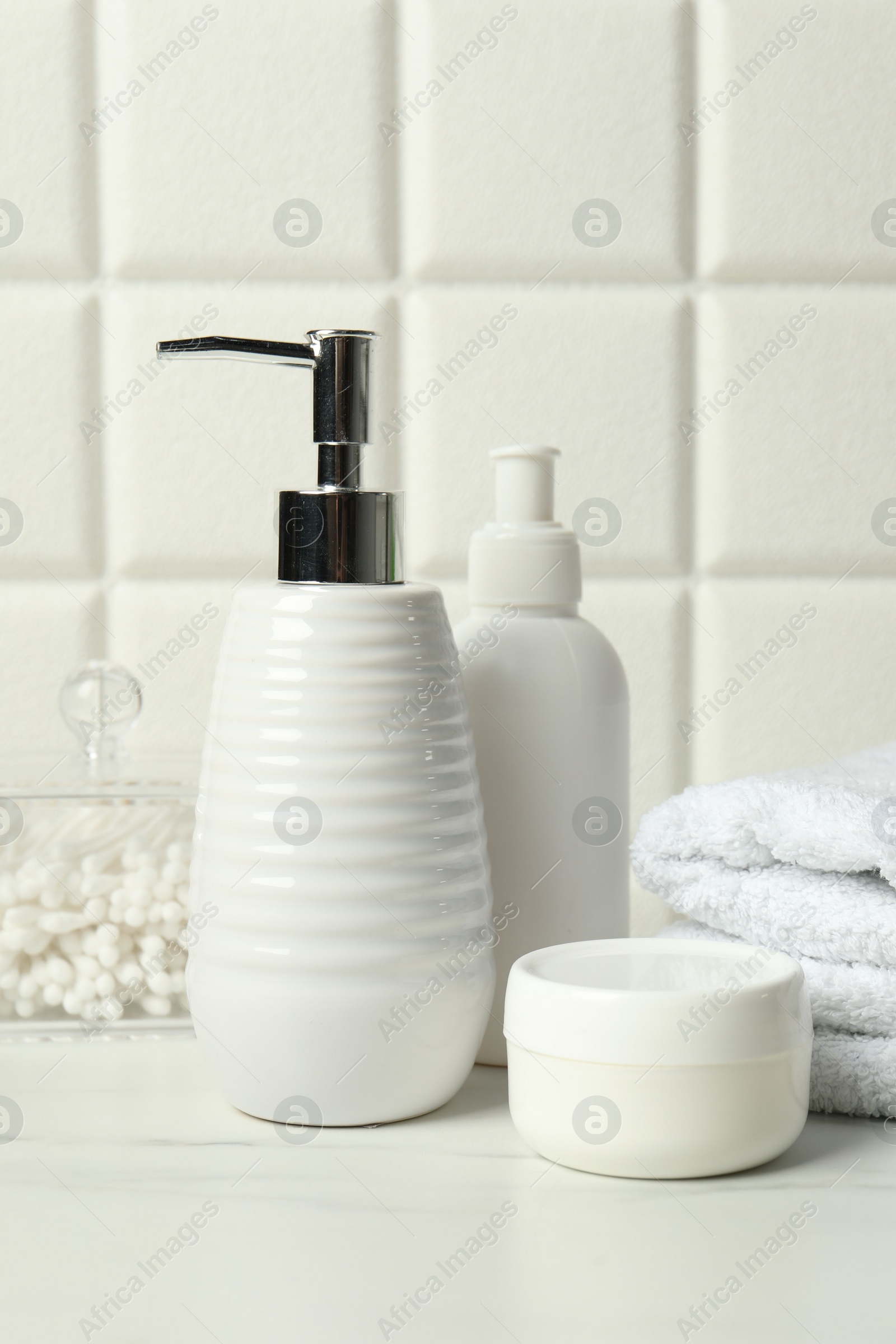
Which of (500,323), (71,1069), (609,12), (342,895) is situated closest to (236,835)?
(342,895)

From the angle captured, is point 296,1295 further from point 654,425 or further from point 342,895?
point 654,425

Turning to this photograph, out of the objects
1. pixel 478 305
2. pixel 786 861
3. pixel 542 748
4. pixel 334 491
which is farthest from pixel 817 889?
pixel 478 305

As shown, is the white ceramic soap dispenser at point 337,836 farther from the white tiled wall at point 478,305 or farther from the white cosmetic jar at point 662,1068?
the white tiled wall at point 478,305

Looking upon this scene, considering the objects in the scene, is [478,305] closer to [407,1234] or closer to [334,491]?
[334,491]

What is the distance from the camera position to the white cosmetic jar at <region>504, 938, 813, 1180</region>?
1.18 feet

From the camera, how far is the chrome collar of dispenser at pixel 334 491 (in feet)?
1.38

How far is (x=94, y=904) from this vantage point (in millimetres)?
512

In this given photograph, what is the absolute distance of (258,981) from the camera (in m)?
0.40

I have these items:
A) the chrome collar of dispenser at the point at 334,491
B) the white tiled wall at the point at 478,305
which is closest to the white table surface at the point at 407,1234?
the chrome collar of dispenser at the point at 334,491

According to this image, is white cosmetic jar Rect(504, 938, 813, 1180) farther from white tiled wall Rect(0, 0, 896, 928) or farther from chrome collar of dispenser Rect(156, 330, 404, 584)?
white tiled wall Rect(0, 0, 896, 928)

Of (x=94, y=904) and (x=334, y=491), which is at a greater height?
(x=334, y=491)

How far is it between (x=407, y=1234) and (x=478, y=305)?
53cm

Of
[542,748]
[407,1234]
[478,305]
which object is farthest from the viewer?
[478,305]

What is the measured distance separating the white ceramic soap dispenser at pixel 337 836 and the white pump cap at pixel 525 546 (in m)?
0.06
